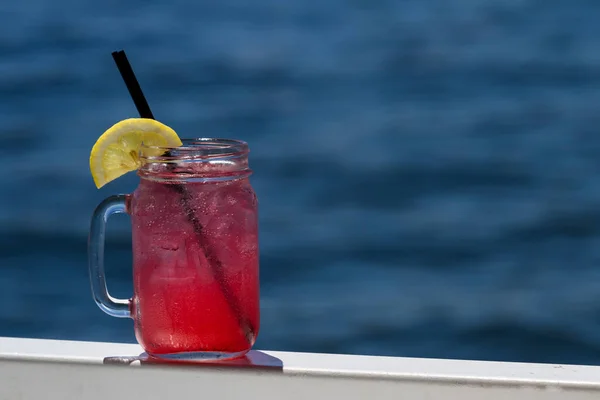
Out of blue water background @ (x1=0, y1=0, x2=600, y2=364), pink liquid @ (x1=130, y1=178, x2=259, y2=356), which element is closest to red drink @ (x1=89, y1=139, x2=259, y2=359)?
pink liquid @ (x1=130, y1=178, x2=259, y2=356)

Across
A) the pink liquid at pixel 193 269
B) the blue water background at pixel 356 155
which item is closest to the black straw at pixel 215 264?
the pink liquid at pixel 193 269

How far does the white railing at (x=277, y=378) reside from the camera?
27.2 inches

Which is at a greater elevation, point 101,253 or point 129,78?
point 129,78

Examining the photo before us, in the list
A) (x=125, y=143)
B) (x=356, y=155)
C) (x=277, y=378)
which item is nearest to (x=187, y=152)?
(x=125, y=143)

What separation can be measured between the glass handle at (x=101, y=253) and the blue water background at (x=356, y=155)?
2.17 m

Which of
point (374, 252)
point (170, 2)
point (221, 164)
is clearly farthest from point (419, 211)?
point (221, 164)

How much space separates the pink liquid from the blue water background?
7.29 ft

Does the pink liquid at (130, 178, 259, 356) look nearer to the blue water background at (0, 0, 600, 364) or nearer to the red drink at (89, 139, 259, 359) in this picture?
the red drink at (89, 139, 259, 359)

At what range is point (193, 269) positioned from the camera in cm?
75

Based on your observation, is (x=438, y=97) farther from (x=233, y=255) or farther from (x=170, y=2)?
(x=233, y=255)

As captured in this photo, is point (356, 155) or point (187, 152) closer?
point (187, 152)

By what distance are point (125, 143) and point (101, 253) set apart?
109 mm

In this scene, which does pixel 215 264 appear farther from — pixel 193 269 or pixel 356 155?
pixel 356 155

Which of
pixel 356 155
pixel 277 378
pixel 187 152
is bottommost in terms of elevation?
pixel 356 155
